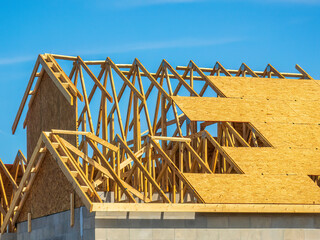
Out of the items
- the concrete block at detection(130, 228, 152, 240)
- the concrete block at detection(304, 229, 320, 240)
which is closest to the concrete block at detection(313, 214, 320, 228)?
the concrete block at detection(304, 229, 320, 240)

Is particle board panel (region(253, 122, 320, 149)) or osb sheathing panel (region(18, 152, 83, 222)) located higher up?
particle board panel (region(253, 122, 320, 149))

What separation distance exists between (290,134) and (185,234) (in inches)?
254

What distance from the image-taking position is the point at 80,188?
20.3 m

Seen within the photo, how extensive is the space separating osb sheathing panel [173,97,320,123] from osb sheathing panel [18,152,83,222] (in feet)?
16.4

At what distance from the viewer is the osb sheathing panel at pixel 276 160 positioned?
23203 mm

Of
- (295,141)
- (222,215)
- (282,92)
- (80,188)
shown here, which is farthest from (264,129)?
(80,188)

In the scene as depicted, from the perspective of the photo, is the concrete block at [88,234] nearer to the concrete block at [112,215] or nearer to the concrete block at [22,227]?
the concrete block at [112,215]

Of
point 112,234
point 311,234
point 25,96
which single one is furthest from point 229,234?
point 25,96

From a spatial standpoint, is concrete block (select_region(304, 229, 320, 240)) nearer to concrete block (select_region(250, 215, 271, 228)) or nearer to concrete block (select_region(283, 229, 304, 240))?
concrete block (select_region(283, 229, 304, 240))

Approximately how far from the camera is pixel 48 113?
93.1 ft

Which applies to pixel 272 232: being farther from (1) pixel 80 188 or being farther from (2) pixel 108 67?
(2) pixel 108 67

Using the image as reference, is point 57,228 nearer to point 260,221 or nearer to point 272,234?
point 260,221

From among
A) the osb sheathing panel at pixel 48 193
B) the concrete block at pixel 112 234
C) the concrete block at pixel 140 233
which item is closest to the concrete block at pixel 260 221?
the concrete block at pixel 140 233

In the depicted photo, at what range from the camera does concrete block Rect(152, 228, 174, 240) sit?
66.5 ft
